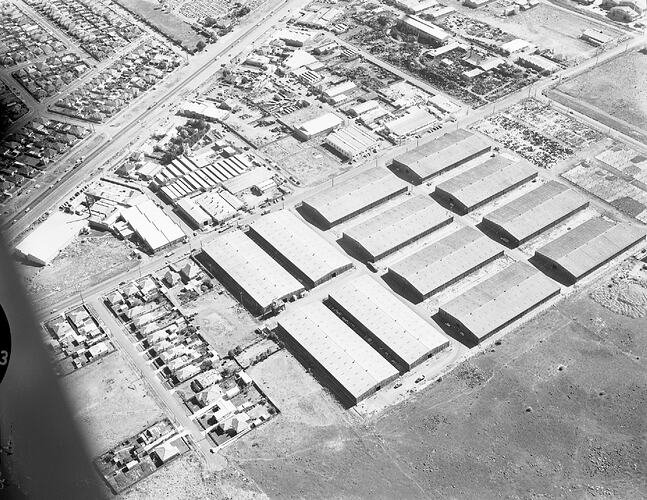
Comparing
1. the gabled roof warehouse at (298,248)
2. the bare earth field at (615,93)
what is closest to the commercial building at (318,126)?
the gabled roof warehouse at (298,248)

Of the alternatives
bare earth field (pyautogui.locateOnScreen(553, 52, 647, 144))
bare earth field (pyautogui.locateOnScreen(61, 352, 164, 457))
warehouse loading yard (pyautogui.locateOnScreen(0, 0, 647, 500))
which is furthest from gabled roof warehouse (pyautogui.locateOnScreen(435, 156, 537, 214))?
bare earth field (pyautogui.locateOnScreen(61, 352, 164, 457))

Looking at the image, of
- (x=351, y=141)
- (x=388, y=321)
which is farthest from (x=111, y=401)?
(x=351, y=141)

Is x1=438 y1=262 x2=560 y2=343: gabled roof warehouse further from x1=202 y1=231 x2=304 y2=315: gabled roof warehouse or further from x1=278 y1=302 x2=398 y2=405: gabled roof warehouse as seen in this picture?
x1=202 y1=231 x2=304 y2=315: gabled roof warehouse

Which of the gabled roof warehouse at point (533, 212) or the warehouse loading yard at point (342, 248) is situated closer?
the warehouse loading yard at point (342, 248)

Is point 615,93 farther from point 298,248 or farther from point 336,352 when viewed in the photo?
point 336,352

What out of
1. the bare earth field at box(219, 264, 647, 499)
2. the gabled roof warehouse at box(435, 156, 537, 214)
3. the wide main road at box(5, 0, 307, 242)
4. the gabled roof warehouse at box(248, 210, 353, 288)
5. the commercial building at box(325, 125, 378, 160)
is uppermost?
the wide main road at box(5, 0, 307, 242)

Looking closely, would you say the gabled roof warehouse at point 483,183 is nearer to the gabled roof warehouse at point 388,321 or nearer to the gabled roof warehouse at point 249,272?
the gabled roof warehouse at point 388,321

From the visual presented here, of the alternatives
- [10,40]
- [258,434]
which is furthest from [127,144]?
[258,434]
